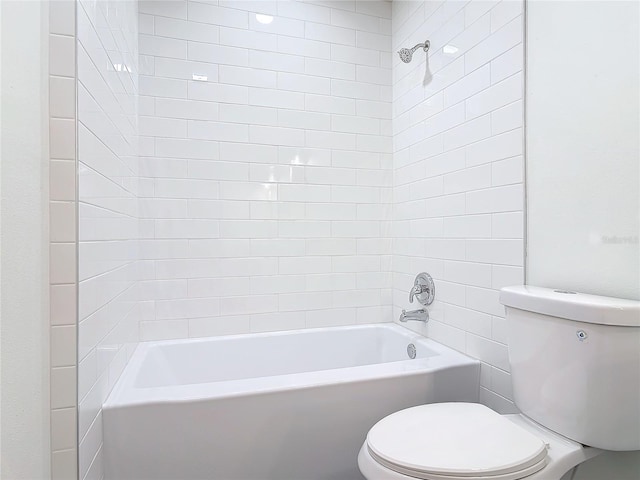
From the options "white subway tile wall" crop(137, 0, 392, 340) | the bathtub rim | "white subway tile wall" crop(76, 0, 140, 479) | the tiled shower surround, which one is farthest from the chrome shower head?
the bathtub rim

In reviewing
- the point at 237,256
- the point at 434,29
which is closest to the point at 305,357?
the point at 237,256

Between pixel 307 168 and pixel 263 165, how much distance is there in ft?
0.88

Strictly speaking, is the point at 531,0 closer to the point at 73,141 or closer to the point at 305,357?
the point at 73,141

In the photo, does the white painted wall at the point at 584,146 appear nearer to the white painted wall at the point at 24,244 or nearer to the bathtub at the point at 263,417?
the bathtub at the point at 263,417

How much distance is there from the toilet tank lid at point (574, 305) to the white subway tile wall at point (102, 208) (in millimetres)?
1332

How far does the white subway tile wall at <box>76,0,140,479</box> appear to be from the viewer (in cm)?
100

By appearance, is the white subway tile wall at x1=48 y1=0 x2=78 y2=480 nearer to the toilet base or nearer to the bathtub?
the bathtub

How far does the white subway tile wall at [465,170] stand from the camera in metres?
1.42

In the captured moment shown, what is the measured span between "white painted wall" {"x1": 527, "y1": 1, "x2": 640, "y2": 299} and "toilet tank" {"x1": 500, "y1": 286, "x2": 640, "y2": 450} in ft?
0.42

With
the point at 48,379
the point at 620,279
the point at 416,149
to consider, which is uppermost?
the point at 416,149

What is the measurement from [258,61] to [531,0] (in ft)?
4.52

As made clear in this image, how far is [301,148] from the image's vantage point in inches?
84.4

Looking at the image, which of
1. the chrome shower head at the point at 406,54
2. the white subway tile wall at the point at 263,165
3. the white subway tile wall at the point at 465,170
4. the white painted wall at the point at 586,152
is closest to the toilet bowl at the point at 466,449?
the white painted wall at the point at 586,152

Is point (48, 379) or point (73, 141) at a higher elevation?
point (73, 141)
